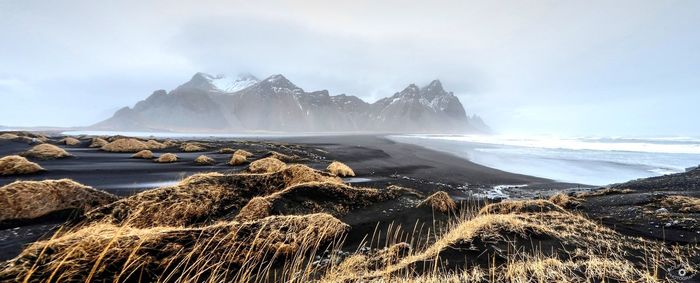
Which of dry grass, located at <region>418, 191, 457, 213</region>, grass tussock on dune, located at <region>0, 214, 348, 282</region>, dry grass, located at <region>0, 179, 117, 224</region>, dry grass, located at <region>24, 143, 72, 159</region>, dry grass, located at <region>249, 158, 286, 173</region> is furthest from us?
dry grass, located at <region>24, 143, 72, 159</region>

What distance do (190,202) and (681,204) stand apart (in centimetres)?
1617

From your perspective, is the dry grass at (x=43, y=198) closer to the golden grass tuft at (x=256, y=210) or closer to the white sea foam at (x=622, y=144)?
the golden grass tuft at (x=256, y=210)

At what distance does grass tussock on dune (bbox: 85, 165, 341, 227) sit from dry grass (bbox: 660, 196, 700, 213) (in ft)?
43.9

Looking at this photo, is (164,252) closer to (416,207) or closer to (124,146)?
(416,207)

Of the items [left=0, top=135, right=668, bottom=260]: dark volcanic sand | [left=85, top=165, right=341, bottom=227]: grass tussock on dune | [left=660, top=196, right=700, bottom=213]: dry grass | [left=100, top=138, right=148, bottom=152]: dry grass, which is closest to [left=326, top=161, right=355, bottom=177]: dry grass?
[left=0, top=135, right=668, bottom=260]: dark volcanic sand

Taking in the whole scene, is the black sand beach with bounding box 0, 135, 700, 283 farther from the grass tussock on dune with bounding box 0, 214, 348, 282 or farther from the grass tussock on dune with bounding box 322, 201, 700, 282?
the grass tussock on dune with bounding box 0, 214, 348, 282

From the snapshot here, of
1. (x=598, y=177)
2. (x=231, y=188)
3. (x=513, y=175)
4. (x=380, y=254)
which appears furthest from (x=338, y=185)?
(x=598, y=177)

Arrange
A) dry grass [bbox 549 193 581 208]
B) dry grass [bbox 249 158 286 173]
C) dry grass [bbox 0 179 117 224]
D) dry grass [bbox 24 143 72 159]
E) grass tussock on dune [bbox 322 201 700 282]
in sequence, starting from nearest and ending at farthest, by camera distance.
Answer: grass tussock on dune [bbox 322 201 700 282], dry grass [bbox 0 179 117 224], dry grass [bbox 549 193 581 208], dry grass [bbox 249 158 286 173], dry grass [bbox 24 143 72 159]

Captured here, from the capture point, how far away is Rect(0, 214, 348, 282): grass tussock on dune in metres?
2.95

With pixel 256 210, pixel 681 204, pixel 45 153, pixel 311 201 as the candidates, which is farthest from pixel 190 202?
pixel 45 153

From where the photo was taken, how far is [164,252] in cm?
387

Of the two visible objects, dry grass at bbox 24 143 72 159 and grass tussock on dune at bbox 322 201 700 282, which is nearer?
grass tussock on dune at bbox 322 201 700 282

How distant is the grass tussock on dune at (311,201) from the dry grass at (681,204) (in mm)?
9741

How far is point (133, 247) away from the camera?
140 inches
